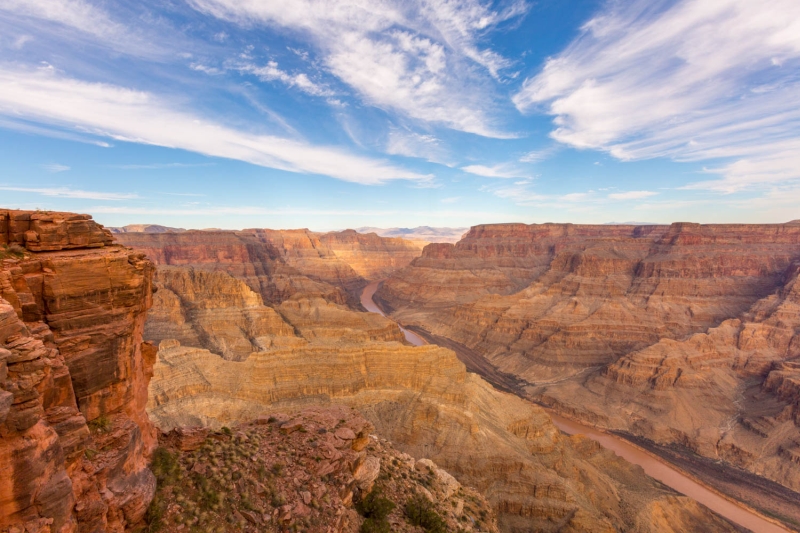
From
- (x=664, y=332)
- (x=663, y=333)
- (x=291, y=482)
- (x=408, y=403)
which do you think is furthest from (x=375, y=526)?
(x=664, y=332)

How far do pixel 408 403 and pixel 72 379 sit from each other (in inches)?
1599

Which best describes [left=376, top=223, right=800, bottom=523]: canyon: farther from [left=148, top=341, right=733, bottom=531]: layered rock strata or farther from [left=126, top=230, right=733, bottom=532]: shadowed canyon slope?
[left=126, top=230, right=733, bottom=532]: shadowed canyon slope

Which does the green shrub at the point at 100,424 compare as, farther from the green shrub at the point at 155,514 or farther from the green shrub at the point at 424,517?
the green shrub at the point at 424,517

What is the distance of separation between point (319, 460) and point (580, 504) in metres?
28.7

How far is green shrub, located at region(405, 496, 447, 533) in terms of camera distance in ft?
66.5

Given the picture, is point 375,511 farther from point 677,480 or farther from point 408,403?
point 677,480

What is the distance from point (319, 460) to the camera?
1870 cm

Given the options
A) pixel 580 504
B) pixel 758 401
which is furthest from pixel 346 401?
pixel 758 401

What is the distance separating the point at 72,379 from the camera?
40.0ft

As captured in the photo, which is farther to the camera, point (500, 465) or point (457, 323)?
point (457, 323)

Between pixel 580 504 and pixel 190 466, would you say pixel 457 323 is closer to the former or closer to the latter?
pixel 580 504

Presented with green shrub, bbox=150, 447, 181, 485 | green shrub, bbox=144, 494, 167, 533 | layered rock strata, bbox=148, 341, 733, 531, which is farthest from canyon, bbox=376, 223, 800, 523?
green shrub, bbox=144, 494, 167, 533

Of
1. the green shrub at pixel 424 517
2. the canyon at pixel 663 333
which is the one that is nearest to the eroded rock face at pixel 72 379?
the green shrub at pixel 424 517

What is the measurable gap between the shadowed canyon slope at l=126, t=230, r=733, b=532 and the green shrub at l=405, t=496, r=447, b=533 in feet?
55.2
